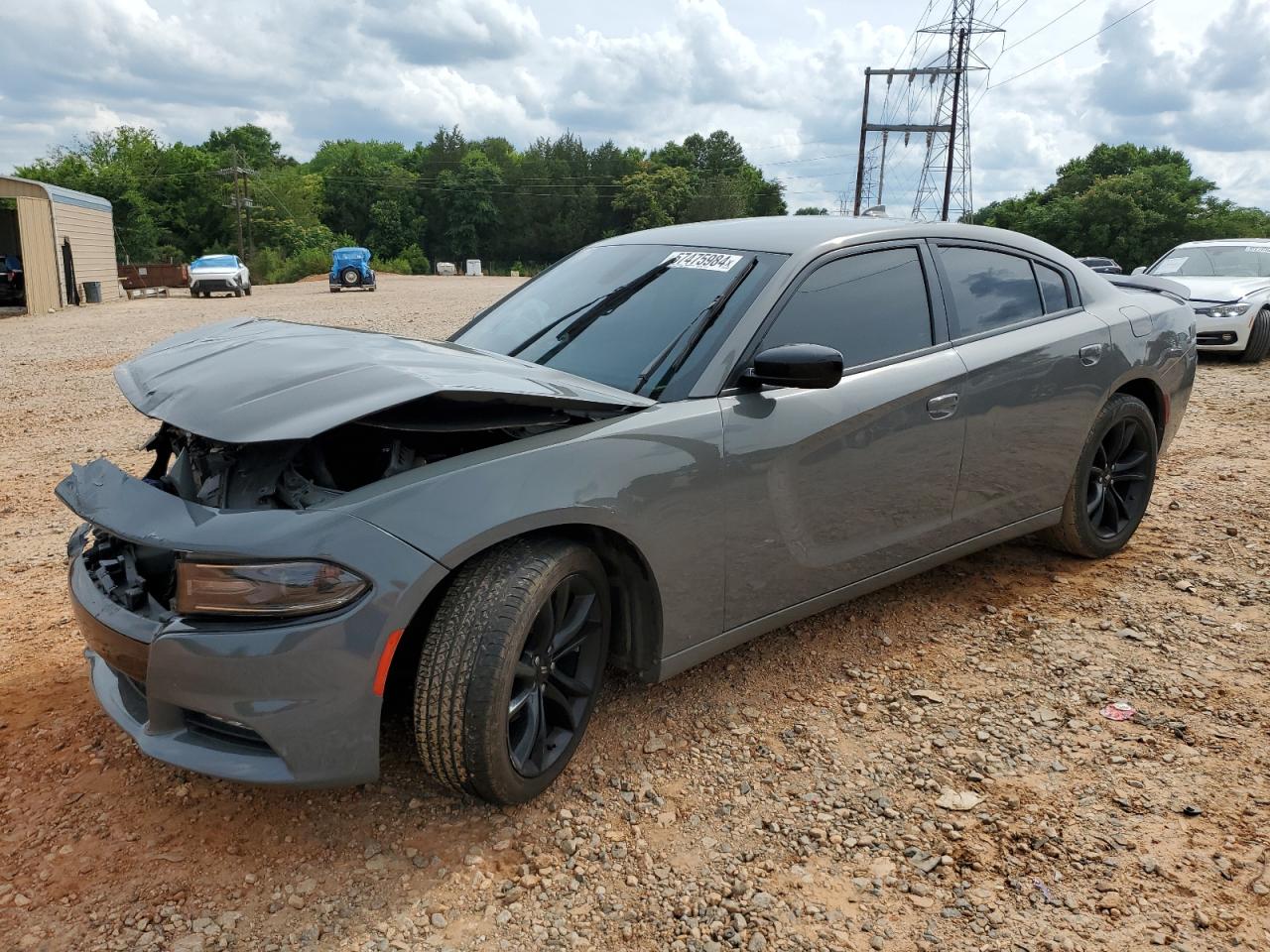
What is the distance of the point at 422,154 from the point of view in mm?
100875

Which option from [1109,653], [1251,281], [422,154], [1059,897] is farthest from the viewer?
[422,154]

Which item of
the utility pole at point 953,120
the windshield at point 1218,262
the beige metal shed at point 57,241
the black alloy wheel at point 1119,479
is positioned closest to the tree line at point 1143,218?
the utility pole at point 953,120

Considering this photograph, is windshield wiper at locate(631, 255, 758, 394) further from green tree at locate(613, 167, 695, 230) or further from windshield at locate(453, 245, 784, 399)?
green tree at locate(613, 167, 695, 230)

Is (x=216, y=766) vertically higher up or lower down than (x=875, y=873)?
higher up

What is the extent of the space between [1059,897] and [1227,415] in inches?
303

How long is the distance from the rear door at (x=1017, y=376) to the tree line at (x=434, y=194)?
6315 cm

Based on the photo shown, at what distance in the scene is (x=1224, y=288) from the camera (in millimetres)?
12023

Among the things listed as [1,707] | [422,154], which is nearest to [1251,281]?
[1,707]

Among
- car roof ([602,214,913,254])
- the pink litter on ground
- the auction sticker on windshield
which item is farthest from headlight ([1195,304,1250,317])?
the auction sticker on windshield

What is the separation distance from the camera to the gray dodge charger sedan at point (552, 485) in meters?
2.30

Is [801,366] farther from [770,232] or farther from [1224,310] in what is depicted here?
[1224,310]

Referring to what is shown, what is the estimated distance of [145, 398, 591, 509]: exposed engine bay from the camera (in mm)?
2504

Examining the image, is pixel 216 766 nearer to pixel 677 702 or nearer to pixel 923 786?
pixel 677 702

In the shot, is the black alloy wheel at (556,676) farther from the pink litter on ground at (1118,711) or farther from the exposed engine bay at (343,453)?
the pink litter on ground at (1118,711)
